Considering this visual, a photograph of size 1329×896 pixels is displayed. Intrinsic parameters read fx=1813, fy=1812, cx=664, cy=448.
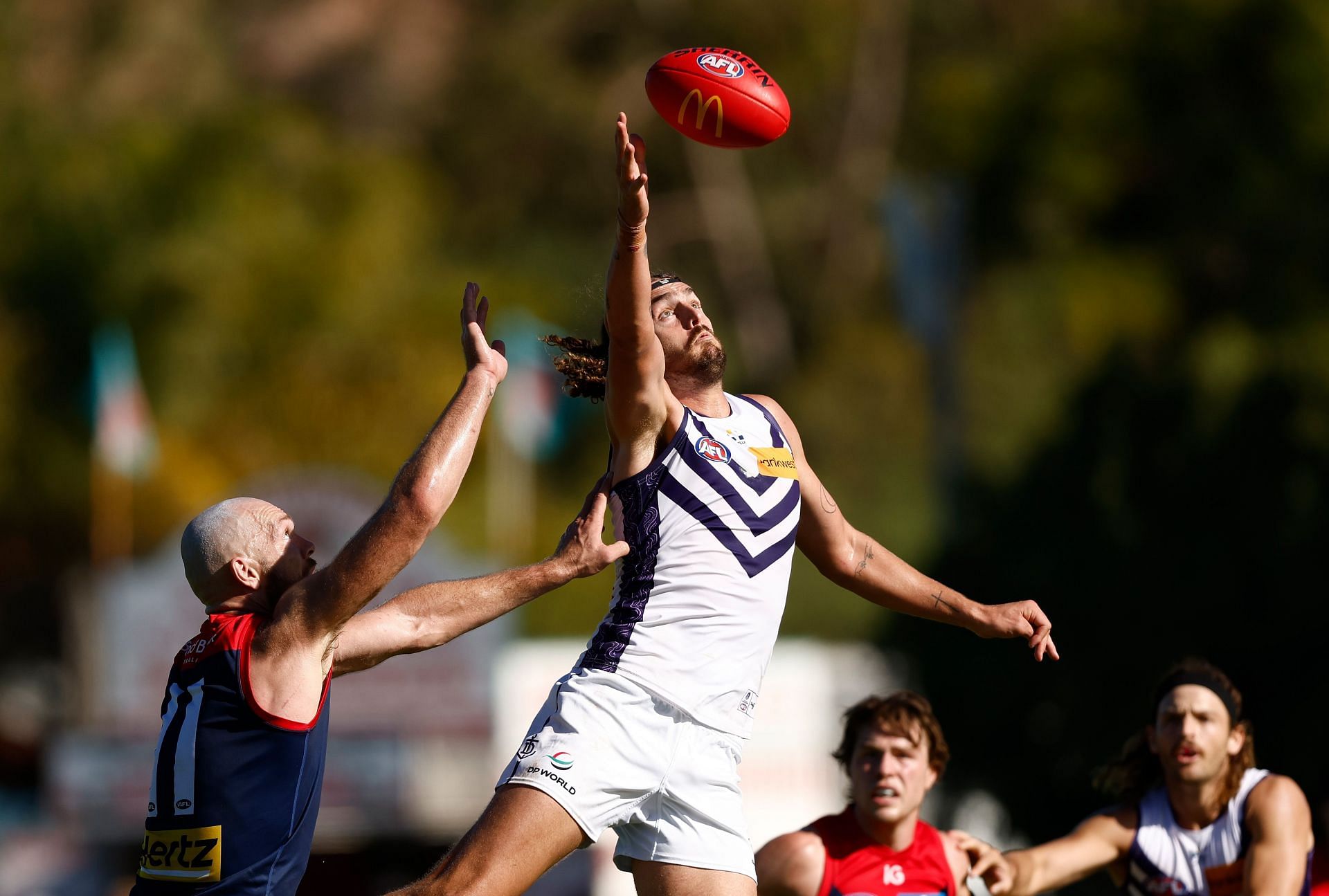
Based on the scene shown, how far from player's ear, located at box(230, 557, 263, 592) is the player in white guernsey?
295 cm

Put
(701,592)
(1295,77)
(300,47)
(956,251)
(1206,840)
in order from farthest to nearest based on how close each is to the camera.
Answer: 1. (300,47)
2. (1295,77)
3. (956,251)
4. (1206,840)
5. (701,592)

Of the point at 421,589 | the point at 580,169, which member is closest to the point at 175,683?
the point at 421,589

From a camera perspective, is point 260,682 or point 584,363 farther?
point 584,363

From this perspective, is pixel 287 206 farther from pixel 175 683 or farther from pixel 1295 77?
pixel 175 683

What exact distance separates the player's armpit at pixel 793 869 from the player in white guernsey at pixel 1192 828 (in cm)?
64

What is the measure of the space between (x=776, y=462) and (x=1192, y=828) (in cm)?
248

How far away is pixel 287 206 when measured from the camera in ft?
103

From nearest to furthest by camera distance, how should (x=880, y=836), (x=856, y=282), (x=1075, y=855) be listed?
1. (x=880, y=836)
2. (x=1075, y=855)
3. (x=856, y=282)

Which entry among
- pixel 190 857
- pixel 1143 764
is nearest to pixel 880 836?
pixel 1143 764

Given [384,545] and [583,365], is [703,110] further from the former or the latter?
[384,545]

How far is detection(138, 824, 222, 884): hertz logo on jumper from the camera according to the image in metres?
5.05

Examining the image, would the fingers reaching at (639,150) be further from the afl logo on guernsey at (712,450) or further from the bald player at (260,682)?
the afl logo on guernsey at (712,450)

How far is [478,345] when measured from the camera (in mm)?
5414

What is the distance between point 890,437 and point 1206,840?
1041 inches
